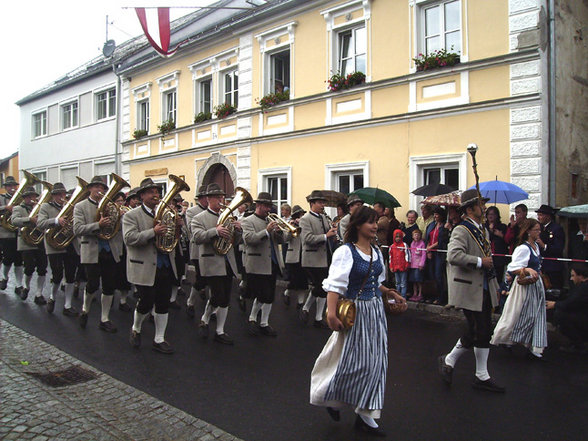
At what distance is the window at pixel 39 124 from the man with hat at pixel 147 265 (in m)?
27.1

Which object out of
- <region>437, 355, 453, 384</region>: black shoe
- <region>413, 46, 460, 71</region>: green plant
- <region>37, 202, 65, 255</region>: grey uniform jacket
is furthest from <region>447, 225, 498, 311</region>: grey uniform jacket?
<region>413, 46, 460, 71</region>: green plant

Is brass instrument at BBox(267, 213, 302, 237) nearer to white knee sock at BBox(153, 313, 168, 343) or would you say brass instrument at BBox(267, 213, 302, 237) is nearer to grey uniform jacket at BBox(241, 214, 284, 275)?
grey uniform jacket at BBox(241, 214, 284, 275)

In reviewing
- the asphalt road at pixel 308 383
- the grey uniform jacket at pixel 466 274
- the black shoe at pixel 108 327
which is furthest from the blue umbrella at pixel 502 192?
the black shoe at pixel 108 327

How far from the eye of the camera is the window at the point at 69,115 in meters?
27.8

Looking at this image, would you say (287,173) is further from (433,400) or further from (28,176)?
(433,400)

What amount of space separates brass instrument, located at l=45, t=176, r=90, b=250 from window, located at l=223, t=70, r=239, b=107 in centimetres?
987

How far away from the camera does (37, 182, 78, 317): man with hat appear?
886 centimetres

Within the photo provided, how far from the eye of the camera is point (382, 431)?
4.32m

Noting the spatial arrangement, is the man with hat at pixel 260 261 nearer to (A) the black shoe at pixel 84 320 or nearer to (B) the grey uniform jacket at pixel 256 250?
(B) the grey uniform jacket at pixel 256 250

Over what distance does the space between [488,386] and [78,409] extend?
3.96 meters

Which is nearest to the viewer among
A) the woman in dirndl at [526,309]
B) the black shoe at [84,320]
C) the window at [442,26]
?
the woman in dirndl at [526,309]

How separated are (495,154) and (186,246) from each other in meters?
6.75

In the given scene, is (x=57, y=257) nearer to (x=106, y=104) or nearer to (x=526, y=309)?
(x=526, y=309)

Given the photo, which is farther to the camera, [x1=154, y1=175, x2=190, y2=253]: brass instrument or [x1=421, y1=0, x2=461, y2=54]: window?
[x1=421, y1=0, x2=461, y2=54]: window
